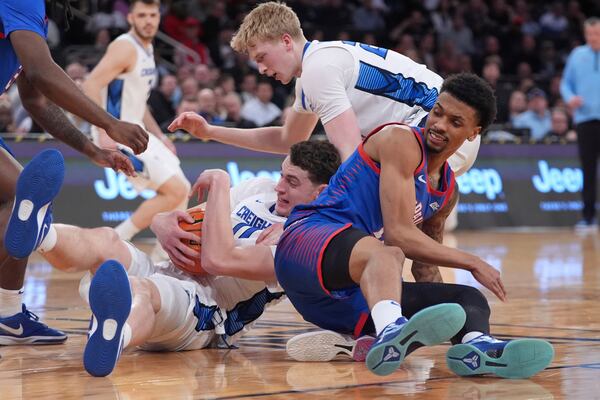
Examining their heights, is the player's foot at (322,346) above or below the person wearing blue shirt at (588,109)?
above

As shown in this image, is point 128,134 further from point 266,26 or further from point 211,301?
point 266,26

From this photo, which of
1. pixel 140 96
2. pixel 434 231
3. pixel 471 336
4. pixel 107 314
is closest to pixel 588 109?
pixel 140 96

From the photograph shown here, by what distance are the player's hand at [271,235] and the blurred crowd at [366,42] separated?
267 inches

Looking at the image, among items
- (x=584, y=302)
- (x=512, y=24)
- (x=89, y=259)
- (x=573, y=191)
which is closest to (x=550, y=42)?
(x=512, y=24)

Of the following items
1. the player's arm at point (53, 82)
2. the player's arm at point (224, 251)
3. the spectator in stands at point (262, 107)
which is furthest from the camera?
the spectator in stands at point (262, 107)

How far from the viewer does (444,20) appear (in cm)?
1994

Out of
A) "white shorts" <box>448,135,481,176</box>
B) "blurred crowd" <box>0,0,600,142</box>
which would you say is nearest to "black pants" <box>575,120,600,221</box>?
"blurred crowd" <box>0,0,600,142</box>

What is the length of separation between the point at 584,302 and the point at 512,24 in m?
14.6

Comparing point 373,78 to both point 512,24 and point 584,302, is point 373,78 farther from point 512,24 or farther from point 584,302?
point 512,24

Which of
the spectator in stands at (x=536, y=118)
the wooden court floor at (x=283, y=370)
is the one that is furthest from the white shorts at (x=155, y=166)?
the spectator in stands at (x=536, y=118)

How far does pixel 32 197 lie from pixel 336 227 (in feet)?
3.63

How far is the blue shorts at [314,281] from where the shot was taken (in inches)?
160

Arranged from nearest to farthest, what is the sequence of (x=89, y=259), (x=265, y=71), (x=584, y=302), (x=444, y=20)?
1. (x=89, y=259)
2. (x=265, y=71)
3. (x=584, y=302)
4. (x=444, y=20)

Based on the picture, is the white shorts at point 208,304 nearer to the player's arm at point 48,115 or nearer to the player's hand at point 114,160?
the player's hand at point 114,160
